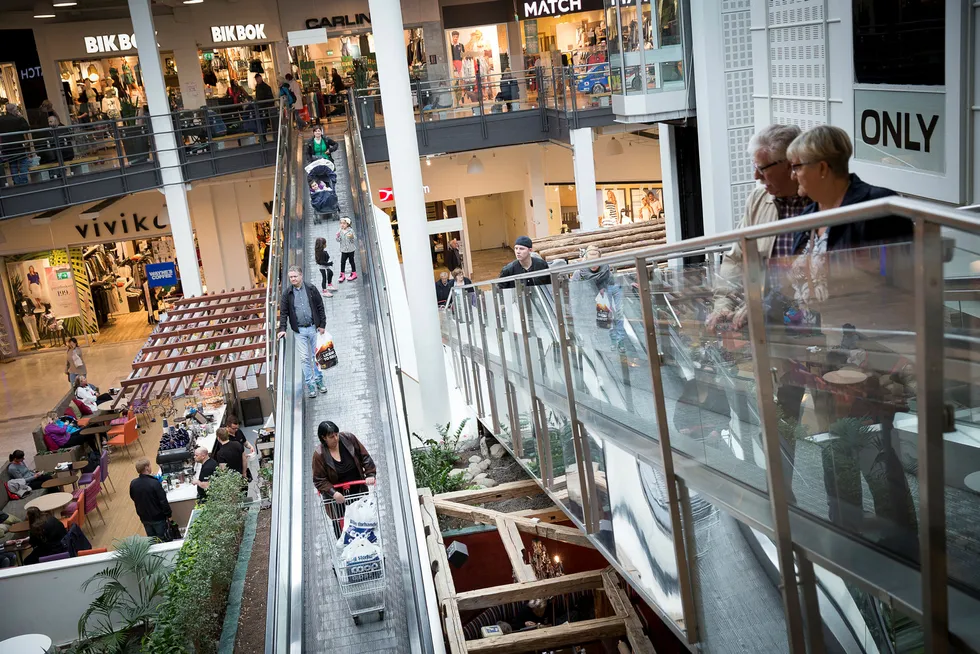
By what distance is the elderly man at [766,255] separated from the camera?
2.72m

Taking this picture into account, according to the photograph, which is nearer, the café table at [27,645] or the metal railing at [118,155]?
the café table at [27,645]

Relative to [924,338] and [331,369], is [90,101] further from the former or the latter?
[924,338]

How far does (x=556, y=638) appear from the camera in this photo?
20.9ft

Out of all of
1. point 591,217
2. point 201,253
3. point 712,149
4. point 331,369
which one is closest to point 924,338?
point 331,369

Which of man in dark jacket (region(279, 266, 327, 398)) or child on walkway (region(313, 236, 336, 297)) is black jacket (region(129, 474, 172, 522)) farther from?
child on walkway (region(313, 236, 336, 297))

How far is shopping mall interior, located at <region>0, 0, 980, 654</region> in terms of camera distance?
98.9 inches

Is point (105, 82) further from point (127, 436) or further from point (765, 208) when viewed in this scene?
point (765, 208)

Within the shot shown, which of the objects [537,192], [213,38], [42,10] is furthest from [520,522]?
[213,38]

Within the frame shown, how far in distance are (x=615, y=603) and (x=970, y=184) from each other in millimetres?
3974

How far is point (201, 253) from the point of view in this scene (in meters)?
26.6

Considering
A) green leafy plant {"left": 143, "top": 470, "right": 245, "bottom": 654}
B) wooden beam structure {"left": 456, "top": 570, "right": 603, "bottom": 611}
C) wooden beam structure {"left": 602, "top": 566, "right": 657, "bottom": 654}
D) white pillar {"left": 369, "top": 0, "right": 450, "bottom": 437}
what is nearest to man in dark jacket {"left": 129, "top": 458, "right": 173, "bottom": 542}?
green leafy plant {"left": 143, "top": 470, "right": 245, "bottom": 654}

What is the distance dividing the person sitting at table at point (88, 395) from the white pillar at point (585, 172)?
10565 mm

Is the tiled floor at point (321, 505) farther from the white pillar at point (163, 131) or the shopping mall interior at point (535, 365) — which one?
the white pillar at point (163, 131)

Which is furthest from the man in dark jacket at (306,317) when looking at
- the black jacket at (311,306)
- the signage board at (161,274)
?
the signage board at (161,274)
